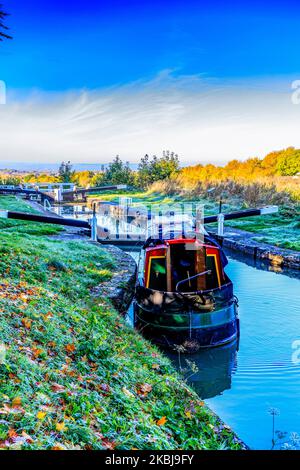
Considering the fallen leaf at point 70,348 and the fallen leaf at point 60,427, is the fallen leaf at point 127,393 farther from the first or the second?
the fallen leaf at point 60,427

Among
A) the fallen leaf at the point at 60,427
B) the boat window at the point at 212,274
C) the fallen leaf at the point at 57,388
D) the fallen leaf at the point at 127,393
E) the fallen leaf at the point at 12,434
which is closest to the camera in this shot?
the fallen leaf at the point at 12,434

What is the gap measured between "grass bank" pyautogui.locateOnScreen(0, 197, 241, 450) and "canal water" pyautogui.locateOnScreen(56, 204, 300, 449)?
987 millimetres

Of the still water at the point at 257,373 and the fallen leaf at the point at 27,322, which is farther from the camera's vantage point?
the still water at the point at 257,373

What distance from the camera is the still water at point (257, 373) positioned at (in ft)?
18.0

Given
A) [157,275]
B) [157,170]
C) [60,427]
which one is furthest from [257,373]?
[157,170]

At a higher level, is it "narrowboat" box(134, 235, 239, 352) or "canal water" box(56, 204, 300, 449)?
"narrowboat" box(134, 235, 239, 352)

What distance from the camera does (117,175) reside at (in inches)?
1720

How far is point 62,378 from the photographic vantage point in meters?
3.87

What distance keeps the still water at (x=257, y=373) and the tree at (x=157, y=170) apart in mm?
31593

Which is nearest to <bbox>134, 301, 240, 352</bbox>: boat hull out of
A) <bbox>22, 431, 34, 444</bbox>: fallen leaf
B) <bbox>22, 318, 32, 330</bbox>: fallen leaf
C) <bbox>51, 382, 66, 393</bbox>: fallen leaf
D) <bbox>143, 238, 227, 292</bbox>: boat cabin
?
<bbox>143, 238, 227, 292</bbox>: boat cabin

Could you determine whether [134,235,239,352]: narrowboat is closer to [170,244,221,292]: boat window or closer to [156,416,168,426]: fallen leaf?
[170,244,221,292]: boat window

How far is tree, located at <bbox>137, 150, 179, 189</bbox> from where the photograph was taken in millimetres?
41281

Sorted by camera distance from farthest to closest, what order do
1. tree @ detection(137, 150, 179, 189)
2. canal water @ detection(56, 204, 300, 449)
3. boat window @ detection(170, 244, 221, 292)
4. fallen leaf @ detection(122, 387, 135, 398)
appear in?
1. tree @ detection(137, 150, 179, 189)
2. boat window @ detection(170, 244, 221, 292)
3. canal water @ detection(56, 204, 300, 449)
4. fallen leaf @ detection(122, 387, 135, 398)

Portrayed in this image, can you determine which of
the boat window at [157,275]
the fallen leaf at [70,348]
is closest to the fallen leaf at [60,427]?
the fallen leaf at [70,348]
